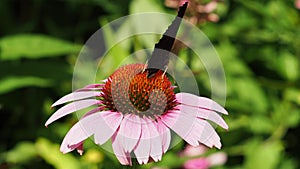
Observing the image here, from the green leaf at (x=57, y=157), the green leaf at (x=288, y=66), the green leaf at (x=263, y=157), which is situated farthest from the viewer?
the green leaf at (x=288, y=66)

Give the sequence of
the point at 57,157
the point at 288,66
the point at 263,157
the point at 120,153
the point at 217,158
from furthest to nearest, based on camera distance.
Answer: the point at 288,66 < the point at 217,158 < the point at 263,157 < the point at 57,157 < the point at 120,153

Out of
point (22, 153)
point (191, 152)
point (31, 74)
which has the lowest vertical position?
point (22, 153)

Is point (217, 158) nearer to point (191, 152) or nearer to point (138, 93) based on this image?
point (191, 152)

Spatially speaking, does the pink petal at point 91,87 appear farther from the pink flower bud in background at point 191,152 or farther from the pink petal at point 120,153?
the pink flower bud in background at point 191,152

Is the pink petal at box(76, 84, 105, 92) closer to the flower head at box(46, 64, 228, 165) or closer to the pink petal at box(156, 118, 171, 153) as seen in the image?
the flower head at box(46, 64, 228, 165)

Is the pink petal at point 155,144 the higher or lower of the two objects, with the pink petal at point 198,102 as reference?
lower

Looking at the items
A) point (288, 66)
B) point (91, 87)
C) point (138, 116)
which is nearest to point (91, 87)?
point (91, 87)

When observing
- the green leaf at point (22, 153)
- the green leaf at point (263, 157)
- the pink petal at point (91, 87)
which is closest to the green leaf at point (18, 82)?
the green leaf at point (22, 153)
